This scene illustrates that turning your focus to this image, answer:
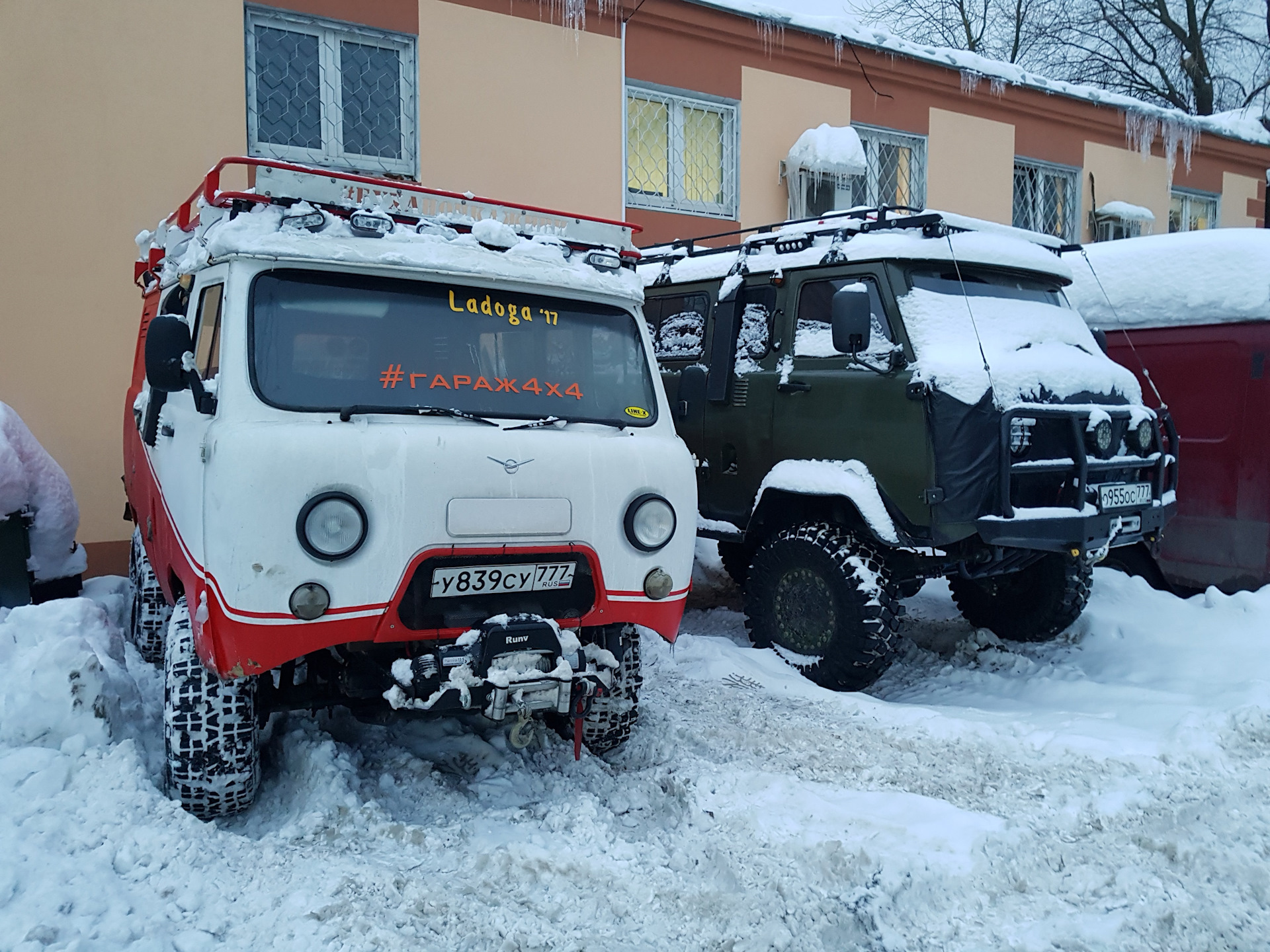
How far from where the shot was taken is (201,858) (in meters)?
2.99

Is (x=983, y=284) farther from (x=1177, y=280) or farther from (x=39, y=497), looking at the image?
(x=39, y=497)

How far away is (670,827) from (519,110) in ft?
21.5

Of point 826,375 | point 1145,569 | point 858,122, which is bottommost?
point 1145,569

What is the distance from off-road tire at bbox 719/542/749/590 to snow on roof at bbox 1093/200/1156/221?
316 inches

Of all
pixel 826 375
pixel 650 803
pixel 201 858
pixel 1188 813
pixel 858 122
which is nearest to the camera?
pixel 201 858

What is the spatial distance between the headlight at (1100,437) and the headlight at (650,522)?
8.57 ft

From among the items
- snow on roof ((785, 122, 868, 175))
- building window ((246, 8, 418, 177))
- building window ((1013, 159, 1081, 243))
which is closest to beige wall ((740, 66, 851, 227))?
snow on roof ((785, 122, 868, 175))

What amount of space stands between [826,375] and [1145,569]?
3080 millimetres

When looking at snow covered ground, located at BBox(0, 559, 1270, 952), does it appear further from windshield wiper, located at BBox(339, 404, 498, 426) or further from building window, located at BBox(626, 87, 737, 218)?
building window, located at BBox(626, 87, 737, 218)

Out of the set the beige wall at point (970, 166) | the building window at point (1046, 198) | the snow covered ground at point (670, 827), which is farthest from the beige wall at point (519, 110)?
the building window at point (1046, 198)

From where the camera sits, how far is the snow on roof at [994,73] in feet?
31.3

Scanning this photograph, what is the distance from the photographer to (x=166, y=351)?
3340mm

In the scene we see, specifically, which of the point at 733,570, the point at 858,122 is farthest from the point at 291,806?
the point at 858,122

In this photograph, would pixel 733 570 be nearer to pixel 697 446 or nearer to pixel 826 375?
pixel 697 446
